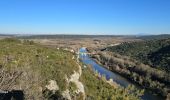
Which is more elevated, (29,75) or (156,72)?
(29,75)

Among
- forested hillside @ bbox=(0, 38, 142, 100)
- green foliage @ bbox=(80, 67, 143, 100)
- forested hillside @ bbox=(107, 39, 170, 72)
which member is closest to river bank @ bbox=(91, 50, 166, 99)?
forested hillside @ bbox=(107, 39, 170, 72)

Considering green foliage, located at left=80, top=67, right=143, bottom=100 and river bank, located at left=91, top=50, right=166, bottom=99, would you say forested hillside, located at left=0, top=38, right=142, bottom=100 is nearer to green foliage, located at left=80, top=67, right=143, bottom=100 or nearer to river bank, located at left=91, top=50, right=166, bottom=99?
green foliage, located at left=80, top=67, right=143, bottom=100

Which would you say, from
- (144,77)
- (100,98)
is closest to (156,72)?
(144,77)

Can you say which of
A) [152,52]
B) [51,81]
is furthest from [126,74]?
[51,81]

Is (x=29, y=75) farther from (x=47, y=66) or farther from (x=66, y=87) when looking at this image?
(x=47, y=66)

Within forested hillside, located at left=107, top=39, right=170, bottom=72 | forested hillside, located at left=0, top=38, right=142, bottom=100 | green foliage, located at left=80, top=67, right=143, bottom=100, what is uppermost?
forested hillside, located at left=0, top=38, right=142, bottom=100

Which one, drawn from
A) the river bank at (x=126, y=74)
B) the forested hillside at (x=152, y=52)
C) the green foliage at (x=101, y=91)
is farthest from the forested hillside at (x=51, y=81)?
the forested hillside at (x=152, y=52)

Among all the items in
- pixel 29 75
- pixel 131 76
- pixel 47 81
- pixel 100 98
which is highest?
pixel 29 75

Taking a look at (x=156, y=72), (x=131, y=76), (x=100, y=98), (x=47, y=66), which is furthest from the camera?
(x=131, y=76)
